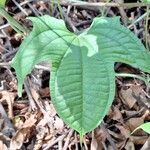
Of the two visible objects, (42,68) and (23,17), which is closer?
(42,68)

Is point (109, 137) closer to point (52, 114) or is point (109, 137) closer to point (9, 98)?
point (52, 114)

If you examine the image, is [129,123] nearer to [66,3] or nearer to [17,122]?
[17,122]

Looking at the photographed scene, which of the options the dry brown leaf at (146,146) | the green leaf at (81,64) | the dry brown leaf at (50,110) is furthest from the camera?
the dry brown leaf at (50,110)

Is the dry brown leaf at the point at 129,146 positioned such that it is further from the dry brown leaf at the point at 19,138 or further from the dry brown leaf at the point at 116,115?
the dry brown leaf at the point at 19,138

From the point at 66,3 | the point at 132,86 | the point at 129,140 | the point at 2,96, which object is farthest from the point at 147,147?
the point at 66,3

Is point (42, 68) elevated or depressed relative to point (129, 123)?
elevated

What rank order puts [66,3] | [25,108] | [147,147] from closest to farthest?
1. [147,147]
2. [25,108]
3. [66,3]

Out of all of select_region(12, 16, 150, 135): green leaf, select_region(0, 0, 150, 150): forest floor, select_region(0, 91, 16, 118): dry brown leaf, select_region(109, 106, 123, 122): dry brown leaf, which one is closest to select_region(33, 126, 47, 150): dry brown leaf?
select_region(0, 0, 150, 150): forest floor

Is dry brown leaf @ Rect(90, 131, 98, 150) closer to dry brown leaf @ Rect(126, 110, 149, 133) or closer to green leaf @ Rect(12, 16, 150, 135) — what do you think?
dry brown leaf @ Rect(126, 110, 149, 133)

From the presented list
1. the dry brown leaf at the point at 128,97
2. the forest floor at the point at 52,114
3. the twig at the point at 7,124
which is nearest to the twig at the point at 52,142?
the forest floor at the point at 52,114
